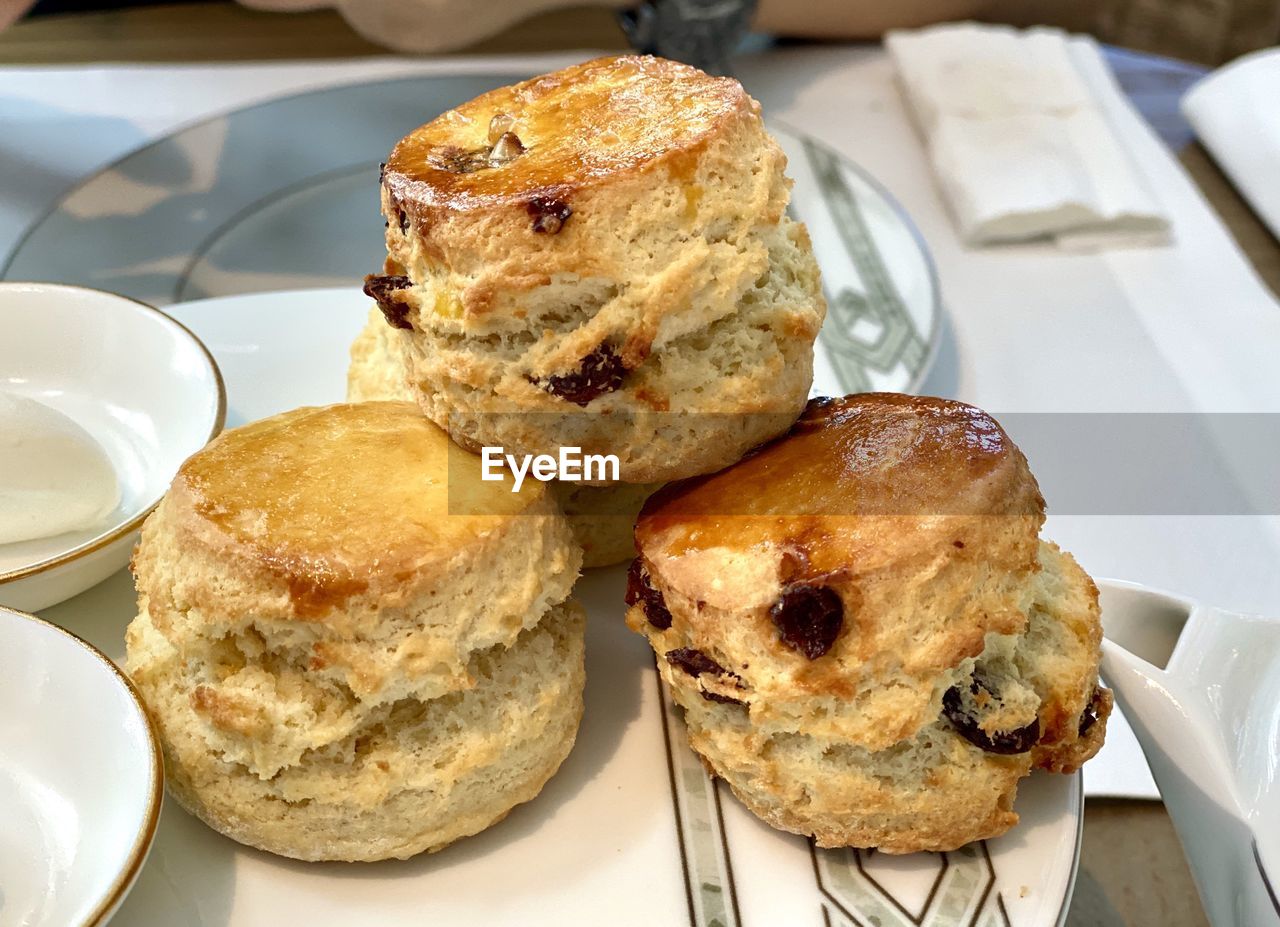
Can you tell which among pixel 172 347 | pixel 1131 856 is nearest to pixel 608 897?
pixel 1131 856

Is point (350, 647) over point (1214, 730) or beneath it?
over

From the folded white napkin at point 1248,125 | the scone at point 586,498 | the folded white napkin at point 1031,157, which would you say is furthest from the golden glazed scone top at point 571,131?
the folded white napkin at point 1248,125

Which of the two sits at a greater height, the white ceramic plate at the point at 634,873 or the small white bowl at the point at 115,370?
the small white bowl at the point at 115,370

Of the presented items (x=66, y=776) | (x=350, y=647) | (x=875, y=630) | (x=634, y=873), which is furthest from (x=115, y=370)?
(x=875, y=630)

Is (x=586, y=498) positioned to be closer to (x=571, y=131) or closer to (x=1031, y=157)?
(x=571, y=131)

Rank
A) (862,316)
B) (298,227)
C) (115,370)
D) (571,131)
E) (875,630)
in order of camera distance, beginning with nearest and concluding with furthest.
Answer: (875,630), (571,131), (115,370), (862,316), (298,227)

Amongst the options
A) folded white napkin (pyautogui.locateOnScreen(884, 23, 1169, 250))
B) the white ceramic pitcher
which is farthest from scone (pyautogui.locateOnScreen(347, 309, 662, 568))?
folded white napkin (pyautogui.locateOnScreen(884, 23, 1169, 250))

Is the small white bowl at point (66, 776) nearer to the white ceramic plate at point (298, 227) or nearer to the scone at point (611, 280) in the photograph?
the scone at point (611, 280)
